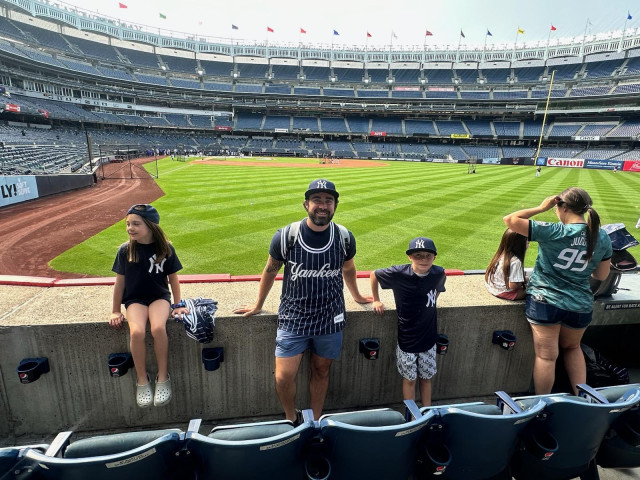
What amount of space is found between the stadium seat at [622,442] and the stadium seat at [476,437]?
3.11ft

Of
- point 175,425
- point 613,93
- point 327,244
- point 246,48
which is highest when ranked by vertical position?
point 246,48

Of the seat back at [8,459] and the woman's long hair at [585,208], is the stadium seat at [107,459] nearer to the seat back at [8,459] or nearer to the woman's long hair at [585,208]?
the seat back at [8,459]

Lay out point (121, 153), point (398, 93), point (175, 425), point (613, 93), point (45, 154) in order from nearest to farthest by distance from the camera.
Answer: point (175, 425) < point (45, 154) < point (121, 153) < point (613, 93) < point (398, 93)

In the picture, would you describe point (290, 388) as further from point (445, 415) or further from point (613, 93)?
point (613, 93)

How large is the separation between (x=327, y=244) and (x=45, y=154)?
37.9 metres

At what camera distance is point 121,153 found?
4534 centimetres

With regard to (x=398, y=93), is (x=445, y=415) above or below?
below

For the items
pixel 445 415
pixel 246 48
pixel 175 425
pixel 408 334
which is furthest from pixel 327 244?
pixel 246 48

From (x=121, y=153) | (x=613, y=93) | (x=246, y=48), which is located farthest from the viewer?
(x=246, y=48)

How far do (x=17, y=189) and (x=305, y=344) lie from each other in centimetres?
1873

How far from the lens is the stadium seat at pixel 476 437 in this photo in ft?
7.25

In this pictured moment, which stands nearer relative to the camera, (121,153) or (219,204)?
(219,204)

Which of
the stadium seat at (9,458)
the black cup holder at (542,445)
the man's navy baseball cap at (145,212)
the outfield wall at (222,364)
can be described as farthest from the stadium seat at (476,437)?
the man's navy baseball cap at (145,212)

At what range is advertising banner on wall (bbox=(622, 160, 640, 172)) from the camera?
146 ft
